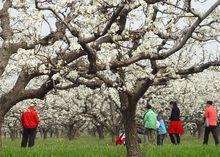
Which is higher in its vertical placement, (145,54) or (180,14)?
(180,14)

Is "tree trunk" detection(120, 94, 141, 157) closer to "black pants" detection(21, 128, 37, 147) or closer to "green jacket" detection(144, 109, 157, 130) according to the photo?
"black pants" detection(21, 128, 37, 147)

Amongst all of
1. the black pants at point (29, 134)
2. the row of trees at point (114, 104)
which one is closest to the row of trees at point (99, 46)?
the black pants at point (29, 134)

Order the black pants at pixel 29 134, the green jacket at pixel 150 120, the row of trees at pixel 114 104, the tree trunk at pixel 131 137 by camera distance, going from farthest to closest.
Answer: the row of trees at pixel 114 104
the green jacket at pixel 150 120
the black pants at pixel 29 134
the tree trunk at pixel 131 137

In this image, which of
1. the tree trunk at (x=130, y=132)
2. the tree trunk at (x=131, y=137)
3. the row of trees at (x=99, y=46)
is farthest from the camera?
the tree trunk at (x=131, y=137)

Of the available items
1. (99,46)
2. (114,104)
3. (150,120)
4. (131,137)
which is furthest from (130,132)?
(114,104)

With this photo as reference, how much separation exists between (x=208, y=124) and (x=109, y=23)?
37.5ft

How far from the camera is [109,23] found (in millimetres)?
9266

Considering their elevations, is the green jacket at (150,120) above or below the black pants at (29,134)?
above

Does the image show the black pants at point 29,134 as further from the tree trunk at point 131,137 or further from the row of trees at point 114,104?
the row of trees at point 114,104

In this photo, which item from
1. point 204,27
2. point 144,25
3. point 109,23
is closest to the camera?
point 109,23

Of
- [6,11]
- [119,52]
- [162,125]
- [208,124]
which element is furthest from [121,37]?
[162,125]

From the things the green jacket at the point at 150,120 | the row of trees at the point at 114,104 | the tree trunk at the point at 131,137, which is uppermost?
the row of trees at the point at 114,104

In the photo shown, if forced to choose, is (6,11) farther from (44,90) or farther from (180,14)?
(180,14)

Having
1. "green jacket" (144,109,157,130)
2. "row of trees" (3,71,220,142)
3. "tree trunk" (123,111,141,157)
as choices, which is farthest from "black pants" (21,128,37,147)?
"row of trees" (3,71,220,142)
